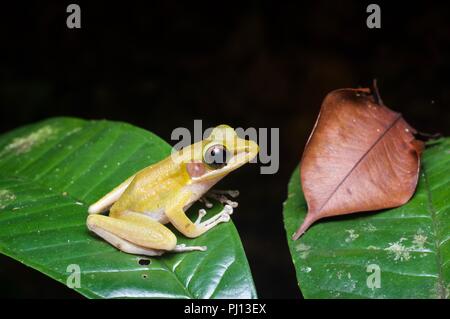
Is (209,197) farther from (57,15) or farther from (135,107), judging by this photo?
(57,15)

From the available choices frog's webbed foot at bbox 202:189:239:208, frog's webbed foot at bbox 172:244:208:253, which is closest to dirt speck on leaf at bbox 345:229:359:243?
frog's webbed foot at bbox 172:244:208:253

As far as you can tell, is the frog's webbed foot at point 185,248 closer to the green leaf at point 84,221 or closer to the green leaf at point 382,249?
the green leaf at point 84,221

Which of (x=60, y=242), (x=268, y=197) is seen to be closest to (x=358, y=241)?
(x=60, y=242)

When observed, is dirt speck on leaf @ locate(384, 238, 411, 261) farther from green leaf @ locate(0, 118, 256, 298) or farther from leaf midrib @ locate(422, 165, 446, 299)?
green leaf @ locate(0, 118, 256, 298)

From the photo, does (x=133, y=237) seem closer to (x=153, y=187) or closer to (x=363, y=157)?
(x=153, y=187)

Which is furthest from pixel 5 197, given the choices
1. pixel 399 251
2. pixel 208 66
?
pixel 208 66

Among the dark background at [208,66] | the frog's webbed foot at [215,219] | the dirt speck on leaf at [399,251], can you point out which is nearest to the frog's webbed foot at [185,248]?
the frog's webbed foot at [215,219]
